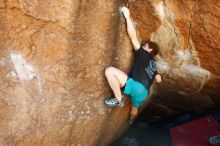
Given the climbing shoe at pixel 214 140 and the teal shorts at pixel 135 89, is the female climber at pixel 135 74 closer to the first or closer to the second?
the teal shorts at pixel 135 89

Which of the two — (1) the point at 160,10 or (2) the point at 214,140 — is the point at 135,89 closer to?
(1) the point at 160,10

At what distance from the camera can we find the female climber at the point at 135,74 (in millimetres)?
4625

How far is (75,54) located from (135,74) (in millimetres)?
760

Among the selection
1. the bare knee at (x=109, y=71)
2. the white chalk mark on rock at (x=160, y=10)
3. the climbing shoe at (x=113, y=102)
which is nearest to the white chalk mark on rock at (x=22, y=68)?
the bare knee at (x=109, y=71)

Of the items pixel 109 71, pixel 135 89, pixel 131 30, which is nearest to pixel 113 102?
pixel 135 89

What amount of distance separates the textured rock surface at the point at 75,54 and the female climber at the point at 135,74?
3.8 inches

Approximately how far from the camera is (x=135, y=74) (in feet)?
15.5

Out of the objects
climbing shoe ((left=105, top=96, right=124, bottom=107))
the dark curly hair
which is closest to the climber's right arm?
the dark curly hair

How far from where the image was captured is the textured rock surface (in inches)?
167

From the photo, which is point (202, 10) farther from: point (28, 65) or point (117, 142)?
point (117, 142)

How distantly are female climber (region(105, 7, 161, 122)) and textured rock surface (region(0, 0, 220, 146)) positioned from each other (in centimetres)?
10

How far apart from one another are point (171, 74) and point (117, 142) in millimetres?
1292

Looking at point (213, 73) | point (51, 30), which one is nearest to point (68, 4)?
point (51, 30)

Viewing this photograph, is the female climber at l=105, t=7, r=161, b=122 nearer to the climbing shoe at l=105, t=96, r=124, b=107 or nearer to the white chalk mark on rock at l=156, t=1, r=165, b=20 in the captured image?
the climbing shoe at l=105, t=96, r=124, b=107
